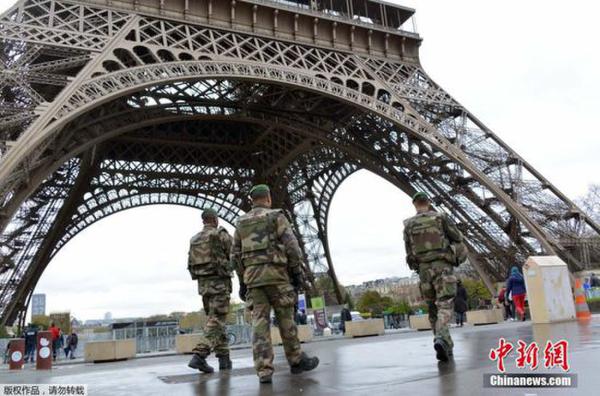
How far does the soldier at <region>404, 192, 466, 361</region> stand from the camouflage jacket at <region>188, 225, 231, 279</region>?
8.15 feet

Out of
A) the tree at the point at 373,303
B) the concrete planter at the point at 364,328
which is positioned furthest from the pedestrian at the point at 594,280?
the tree at the point at 373,303

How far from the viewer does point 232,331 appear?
21.6 metres

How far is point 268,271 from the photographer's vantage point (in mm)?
5664

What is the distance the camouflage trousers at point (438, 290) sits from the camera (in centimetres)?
644

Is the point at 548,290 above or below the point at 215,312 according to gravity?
below

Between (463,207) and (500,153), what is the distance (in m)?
3.01

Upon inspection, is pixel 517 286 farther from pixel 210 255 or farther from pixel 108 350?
pixel 108 350

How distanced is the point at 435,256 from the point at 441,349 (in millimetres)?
1179

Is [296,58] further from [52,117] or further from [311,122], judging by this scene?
[52,117]

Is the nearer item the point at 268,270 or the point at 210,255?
the point at 268,270

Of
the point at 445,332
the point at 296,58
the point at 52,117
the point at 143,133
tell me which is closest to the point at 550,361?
the point at 445,332

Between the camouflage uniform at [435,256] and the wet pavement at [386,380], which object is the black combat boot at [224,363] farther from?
the camouflage uniform at [435,256]

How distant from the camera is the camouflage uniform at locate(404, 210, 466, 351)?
661 centimetres

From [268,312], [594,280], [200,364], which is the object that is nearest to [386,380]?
[268,312]
